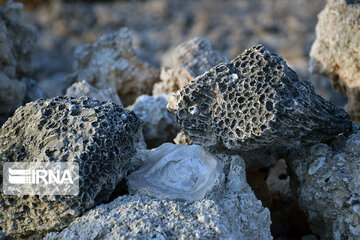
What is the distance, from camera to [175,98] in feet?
6.31

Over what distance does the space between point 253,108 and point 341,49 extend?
973 mm

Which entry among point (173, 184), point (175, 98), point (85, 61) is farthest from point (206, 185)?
point (85, 61)

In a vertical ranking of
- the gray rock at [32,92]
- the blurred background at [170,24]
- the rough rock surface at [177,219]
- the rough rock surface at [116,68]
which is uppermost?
the blurred background at [170,24]

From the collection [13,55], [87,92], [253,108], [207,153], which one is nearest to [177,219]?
[207,153]

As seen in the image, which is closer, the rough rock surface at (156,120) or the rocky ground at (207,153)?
the rocky ground at (207,153)

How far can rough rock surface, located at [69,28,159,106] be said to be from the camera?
308cm

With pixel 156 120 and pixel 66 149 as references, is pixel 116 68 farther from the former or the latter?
pixel 66 149

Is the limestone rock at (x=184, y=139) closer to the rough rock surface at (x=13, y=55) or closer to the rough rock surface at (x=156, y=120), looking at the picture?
the rough rock surface at (x=156, y=120)

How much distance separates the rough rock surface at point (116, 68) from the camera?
10.1 feet

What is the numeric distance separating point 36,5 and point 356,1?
697 centimetres

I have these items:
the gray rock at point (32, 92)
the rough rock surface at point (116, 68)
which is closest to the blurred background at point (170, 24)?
the rough rock surface at point (116, 68)

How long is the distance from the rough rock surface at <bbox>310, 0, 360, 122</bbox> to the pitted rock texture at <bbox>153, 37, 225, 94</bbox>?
66 centimetres

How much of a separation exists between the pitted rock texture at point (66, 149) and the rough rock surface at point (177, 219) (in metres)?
0.08

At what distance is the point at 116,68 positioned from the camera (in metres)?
3.06
